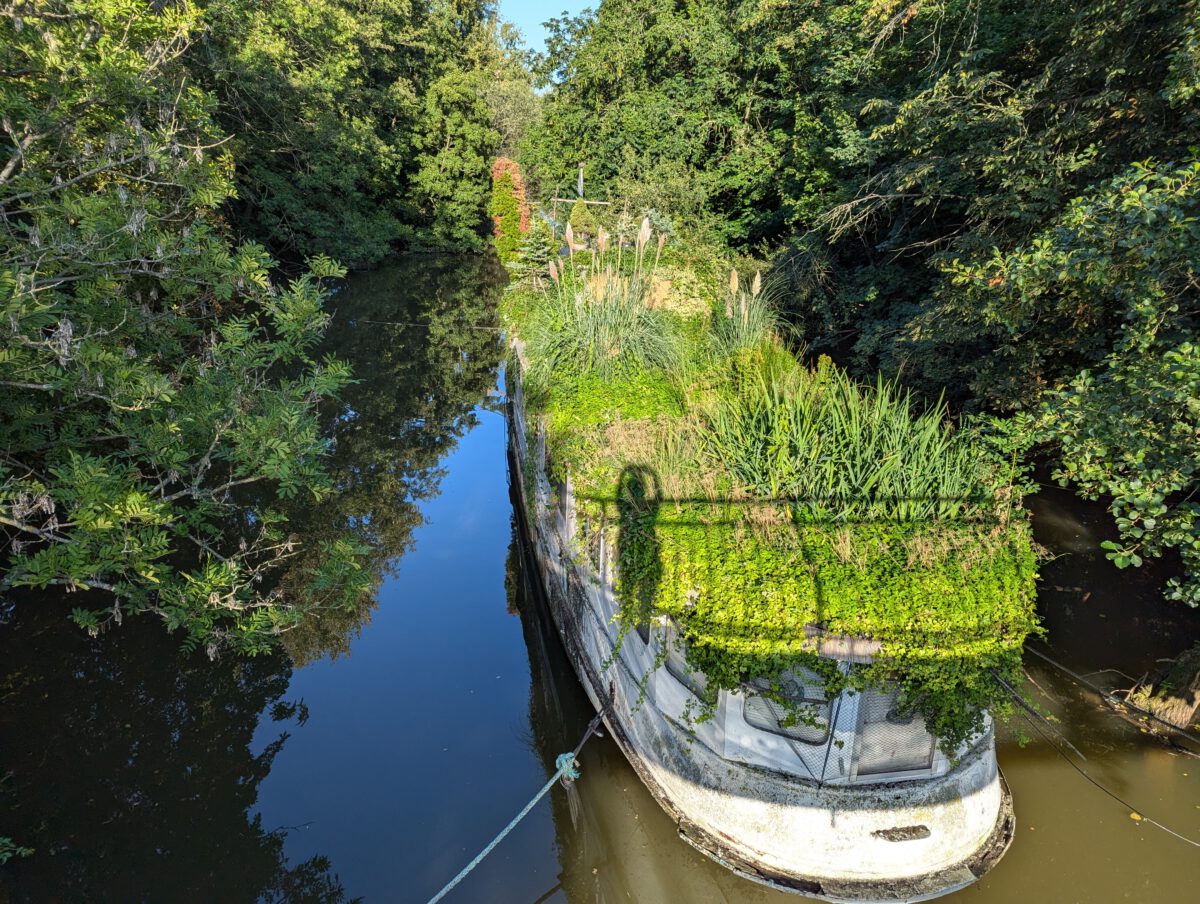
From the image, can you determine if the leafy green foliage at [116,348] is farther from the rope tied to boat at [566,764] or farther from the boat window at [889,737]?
the boat window at [889,737]

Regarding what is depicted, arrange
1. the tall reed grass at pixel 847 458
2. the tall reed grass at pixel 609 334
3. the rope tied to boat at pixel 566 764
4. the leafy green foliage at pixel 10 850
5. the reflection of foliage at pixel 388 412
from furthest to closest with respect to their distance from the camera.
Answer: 1. the reflection of foliage at pixel 388 412
2. the tall reed grass at pixel 609 334
3. the rope tied to boat at pixel 566 764
4. the tall reed grass at pixel 847 458
5. the leafy green foliage at pixel 10 850

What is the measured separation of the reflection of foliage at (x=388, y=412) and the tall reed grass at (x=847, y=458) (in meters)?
3.84

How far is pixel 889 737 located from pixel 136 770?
7049mm

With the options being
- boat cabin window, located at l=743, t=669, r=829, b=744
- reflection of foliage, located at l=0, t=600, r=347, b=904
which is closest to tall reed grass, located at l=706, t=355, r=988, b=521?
boat cabin window, located at l=743, t=669, r=829, b=744

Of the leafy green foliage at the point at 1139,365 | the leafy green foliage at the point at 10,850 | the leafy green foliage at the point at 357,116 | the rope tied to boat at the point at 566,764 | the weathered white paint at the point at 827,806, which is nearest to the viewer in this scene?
the leafy green foliage at the point at 1139,365

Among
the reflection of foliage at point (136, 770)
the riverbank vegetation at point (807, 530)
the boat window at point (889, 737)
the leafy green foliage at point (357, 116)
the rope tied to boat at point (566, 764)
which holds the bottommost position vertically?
the reflection of foliage at point (136, 770)

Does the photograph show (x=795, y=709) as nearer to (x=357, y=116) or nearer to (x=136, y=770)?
(x=136, y=770)

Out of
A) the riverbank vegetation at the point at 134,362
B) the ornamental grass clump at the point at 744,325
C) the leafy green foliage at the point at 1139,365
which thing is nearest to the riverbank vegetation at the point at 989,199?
the leafy green foliage at the point at 1139,365

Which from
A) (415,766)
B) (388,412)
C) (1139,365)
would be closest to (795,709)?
(1139,365)

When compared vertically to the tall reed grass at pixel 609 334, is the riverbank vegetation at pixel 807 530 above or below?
below

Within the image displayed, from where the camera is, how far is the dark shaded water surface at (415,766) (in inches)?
206

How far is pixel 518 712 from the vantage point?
7219 mm

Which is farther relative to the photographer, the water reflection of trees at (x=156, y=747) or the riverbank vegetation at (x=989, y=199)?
the water reflection of trees at (x=156, y=747)

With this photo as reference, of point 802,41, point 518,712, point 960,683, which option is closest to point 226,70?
point 802,41
